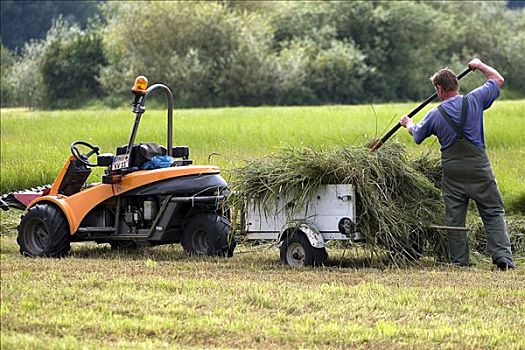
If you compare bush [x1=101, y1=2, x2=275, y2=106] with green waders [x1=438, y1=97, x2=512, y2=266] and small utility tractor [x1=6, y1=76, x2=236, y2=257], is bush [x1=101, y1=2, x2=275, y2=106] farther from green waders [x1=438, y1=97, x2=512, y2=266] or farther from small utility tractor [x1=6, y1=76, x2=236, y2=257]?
green waders [x1=438, y1=97, x2=512, y2=266]

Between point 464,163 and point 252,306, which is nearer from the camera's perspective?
point 252,306

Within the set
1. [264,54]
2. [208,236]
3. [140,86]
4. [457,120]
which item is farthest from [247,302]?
[264,54]

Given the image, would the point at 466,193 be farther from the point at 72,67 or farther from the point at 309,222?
the point at 72,67

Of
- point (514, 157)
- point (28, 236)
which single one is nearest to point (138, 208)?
point (28, 236)

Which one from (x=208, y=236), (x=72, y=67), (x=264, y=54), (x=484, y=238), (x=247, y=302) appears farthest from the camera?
(x=72, y=67)

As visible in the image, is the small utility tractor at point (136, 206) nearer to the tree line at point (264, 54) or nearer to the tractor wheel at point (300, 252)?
the tractor wheel at point (300, 252)

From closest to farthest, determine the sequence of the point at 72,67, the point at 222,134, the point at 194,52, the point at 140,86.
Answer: the point at 140,86
the point at 222,134
the point at 194,52
the point at 72,67

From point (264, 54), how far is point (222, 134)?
24475mm

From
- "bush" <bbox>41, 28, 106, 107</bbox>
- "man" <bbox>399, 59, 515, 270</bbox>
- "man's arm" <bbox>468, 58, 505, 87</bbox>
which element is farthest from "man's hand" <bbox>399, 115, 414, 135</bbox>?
"bush" <bbox>41, 28, 106, 107</bbox>

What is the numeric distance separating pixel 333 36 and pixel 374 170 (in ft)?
130

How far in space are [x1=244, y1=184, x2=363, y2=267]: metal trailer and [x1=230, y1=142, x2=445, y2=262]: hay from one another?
0.26 ft

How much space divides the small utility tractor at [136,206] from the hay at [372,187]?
394mm

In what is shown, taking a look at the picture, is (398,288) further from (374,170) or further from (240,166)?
(240,166)

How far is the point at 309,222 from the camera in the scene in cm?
996
